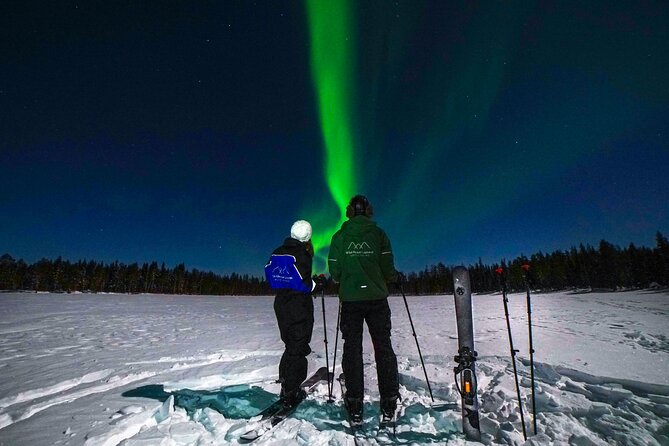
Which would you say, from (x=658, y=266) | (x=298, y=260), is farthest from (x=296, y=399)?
(x=658, y=266)

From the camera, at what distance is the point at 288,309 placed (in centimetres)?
428

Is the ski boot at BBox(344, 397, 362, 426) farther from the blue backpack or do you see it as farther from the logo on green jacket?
the logo on green jacket

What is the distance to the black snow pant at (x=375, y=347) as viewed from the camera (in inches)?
148

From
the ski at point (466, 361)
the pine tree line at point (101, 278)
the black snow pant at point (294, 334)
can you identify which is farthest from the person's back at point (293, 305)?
the pine tree line at point (101, 278)

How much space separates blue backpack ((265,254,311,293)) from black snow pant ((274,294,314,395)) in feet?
0.58

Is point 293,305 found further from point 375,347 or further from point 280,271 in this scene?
point 375,347

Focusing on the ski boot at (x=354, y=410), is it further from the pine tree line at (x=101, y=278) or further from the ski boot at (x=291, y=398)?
the pine tree line at (x=101, y=278)

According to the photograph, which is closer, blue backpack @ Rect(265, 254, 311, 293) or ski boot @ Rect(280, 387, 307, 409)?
ski boot @ Rect(280, 387, 307, 409)

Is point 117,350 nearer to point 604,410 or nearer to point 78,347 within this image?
point 78,347

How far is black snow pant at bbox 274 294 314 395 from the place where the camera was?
13.3ft

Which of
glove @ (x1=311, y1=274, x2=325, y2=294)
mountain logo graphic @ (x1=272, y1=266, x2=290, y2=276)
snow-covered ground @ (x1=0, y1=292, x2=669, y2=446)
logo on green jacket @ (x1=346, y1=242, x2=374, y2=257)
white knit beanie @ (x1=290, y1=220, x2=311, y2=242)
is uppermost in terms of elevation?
white knit beanie @ (x1=290, y1=220, x2=311, y2=242)

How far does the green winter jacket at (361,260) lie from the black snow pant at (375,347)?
17 centimetres

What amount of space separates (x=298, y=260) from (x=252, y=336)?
699 cm

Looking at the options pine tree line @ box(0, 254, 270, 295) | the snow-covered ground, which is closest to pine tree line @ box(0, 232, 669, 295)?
pine tree line @ box(0, 254, 270, 295)
